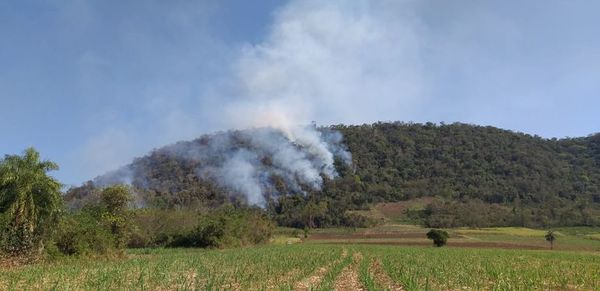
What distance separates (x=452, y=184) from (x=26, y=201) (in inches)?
5992

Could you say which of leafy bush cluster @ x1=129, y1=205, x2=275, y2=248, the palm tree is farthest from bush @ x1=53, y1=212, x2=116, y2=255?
leafy bush cluster @ x1=129, y1=205, x2=275, y2=248

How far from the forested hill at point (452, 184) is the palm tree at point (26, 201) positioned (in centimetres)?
9333

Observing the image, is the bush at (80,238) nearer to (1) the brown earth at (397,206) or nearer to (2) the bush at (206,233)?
(2) the bush at (206,233)

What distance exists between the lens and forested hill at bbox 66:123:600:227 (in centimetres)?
13125

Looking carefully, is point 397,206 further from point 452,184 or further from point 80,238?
point 80,238

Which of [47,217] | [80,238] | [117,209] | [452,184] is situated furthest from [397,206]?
[47,217]

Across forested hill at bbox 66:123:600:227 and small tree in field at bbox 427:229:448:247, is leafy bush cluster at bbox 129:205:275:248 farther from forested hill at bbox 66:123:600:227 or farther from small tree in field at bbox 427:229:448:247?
forested hill at bbox 66:123:600:227

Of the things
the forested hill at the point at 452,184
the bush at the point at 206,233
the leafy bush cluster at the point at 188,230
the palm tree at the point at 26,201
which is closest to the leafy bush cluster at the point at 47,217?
the palm tree at the point at 26,201

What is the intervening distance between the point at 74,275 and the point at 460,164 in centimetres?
17171

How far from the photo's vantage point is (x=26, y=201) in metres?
32.2

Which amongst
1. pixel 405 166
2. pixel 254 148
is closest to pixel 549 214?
pixel 405 166

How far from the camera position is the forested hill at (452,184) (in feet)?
431

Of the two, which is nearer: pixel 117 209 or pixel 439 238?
pixel 117 209

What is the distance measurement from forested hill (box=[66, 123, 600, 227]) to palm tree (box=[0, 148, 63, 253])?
93329 mm
